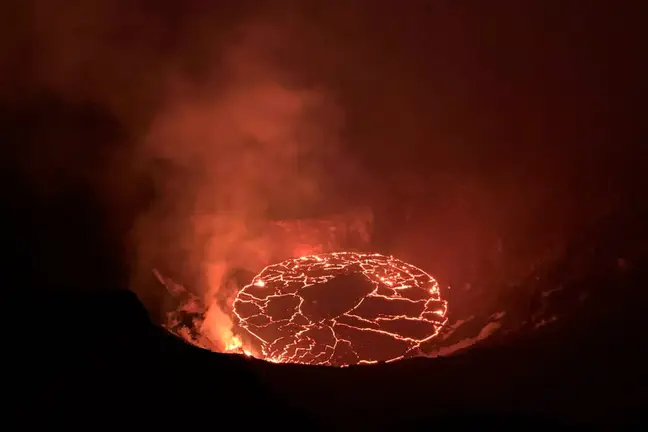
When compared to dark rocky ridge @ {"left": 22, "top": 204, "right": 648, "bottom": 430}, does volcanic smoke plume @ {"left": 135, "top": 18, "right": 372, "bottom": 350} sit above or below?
above

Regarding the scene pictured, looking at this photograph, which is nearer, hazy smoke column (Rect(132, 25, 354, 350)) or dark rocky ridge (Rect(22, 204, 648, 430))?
dark rocky ridge (Rect(22, 204, 648, 430))

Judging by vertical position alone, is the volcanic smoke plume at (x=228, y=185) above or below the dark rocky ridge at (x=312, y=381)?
above

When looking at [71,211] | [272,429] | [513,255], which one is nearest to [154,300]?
[71,211]

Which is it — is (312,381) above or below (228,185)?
below

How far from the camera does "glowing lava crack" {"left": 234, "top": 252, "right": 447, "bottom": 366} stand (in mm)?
8031

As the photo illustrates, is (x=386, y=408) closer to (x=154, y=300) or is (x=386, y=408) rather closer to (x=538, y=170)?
(x=154, y=300)

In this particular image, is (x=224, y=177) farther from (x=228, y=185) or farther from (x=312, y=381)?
(x=312, y=381)

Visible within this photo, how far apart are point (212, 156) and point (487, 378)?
10165 millimetres

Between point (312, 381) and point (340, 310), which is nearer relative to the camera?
point (312, 381)

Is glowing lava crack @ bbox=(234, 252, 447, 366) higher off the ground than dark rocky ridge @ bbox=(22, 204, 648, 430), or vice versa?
glowing lava crack @ bbox=(234, 252, 447, 366)

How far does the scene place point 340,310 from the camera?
9414mm

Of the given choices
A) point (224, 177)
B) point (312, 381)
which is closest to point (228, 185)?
point (224, 177)

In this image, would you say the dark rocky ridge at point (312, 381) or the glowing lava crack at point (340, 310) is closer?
the dark rocky ridge at point (312, 381)

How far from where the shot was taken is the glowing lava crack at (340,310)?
8.03m
